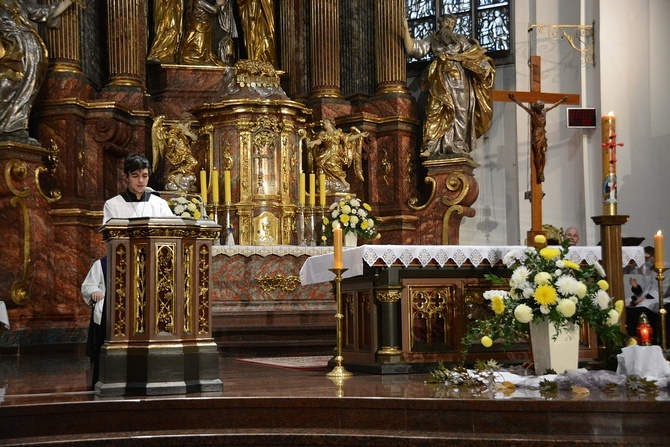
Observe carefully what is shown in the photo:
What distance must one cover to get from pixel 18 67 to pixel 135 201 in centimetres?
595

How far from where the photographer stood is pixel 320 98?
14227 mm

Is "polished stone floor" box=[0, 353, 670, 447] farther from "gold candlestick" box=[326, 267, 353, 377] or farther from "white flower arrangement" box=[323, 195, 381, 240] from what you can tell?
"white flower arrangement" box=[323, 195, 381, 240]

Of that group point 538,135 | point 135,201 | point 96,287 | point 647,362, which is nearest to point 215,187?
point 538,135

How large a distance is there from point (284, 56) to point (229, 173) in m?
2.93

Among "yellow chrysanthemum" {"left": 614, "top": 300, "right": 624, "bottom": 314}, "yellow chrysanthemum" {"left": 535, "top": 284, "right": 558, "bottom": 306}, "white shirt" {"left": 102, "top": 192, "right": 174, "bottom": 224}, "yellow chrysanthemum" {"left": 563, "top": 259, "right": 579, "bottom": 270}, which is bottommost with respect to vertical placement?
"yellow chrysanthemum" {"left": 614, "top": 300, "right": 624, "bottom": 314}

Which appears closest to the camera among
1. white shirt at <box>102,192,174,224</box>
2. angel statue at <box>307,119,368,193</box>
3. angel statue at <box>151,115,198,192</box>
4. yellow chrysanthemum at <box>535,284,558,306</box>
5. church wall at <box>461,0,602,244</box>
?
yellow chrysanthemum at <box>535,284,558,306</box>

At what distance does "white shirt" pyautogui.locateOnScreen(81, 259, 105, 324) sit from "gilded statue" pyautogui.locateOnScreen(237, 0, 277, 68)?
7.97 metres

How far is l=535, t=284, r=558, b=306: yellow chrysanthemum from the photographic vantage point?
6461mm

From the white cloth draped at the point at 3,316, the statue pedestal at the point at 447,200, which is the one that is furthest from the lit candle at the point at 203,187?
the statue pedestal at the point at 447,200

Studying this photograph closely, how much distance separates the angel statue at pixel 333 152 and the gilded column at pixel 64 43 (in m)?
3.42

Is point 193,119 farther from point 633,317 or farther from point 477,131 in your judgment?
point 633,317

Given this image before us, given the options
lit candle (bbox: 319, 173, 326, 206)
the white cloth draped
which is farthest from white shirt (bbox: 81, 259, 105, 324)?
lit candle (bbox: 319, 173, 326, 206)

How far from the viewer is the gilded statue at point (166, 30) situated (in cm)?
1401

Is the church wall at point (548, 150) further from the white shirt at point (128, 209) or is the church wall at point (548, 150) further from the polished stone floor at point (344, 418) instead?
the polished stone floor at point (344, 418)
